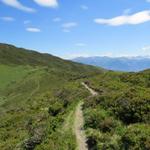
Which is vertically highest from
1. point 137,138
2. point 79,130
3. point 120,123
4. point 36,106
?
point 137,138

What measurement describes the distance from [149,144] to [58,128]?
10.1 metres

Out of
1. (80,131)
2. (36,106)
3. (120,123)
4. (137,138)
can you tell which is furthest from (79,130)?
(36,106)

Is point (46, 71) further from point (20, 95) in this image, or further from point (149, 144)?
point (149, 144)

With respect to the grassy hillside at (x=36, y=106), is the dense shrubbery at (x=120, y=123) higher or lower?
higher

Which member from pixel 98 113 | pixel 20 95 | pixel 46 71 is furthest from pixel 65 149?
pixel 46 71

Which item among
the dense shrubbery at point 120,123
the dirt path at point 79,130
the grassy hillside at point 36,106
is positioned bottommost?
the grassy hillside at point 36,106

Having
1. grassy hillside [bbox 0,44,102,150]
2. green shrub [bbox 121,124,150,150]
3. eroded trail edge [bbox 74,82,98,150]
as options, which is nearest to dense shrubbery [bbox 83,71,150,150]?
green shrub [bbox 121,124,150,150]

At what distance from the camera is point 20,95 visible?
109m

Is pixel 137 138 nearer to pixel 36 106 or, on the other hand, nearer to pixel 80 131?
pixel 80 131

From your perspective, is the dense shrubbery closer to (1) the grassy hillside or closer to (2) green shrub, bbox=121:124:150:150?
(2) green shrub, bbox=121:124:150:150

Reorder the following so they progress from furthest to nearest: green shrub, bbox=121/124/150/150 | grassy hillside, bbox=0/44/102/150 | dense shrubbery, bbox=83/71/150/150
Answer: grassy hillside, bbox=0/44/102/150 → dense shrubbery, bbox=83/71/150/150 → green shrub, bbox=121/124/150/150

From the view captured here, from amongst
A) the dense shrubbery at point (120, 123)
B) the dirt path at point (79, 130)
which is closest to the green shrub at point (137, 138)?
the dense shrubbery at point (120, 123)

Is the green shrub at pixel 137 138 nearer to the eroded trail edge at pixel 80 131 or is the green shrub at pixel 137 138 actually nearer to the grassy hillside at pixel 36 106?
the eroded trail edge at pixel 80 131

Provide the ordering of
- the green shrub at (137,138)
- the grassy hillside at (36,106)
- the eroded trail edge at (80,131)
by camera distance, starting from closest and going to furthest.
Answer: the green shrub at (137,138)
the eroded trail edge at (80,131)
the grassy hillside at (36,106)
